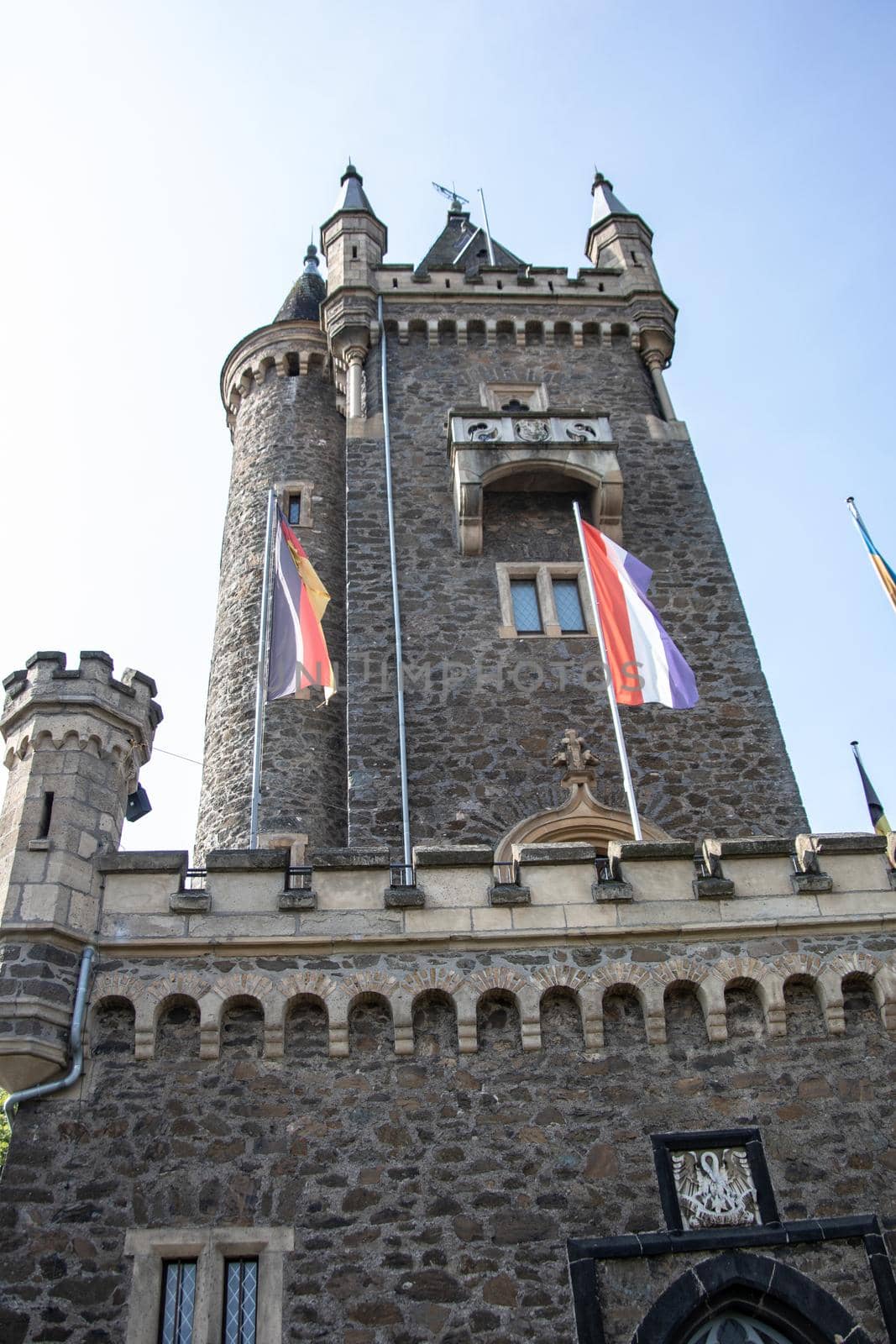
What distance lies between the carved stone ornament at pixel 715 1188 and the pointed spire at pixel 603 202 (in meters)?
17.5

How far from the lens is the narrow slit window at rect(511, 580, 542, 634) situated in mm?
15844

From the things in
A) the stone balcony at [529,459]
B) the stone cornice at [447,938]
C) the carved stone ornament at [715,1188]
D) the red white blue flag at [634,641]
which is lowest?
the carved stone ornament at [715,1188]

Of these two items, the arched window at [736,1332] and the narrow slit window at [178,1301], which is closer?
the narrow slit window at [178,1301]

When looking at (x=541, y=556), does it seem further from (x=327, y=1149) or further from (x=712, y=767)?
(x=327, y=1149)

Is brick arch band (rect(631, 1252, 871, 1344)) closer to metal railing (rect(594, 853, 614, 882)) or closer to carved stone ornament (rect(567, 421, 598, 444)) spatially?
metal railing (rect(594, 853, 614, 882))

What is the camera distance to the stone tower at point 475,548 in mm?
14352

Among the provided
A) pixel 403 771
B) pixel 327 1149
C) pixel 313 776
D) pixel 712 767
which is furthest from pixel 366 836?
pixel 327 1149

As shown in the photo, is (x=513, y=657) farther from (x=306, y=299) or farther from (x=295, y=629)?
(x=306, y=299)

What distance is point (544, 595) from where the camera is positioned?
1606 centimetres

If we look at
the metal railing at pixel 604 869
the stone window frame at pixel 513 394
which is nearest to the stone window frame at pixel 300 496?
the stone window frame at pixel 513 394

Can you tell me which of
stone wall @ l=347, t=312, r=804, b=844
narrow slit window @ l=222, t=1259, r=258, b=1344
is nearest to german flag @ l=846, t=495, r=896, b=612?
stone wall @ l=347, t=312, r=804, b=844

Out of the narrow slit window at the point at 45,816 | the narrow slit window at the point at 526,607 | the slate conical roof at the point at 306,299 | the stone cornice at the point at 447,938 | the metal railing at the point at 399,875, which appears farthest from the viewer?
the slate conical roof at the point at 306,299

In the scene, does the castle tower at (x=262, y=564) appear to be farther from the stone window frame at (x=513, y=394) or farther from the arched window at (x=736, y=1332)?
the arched window at (x=736, y=1332)

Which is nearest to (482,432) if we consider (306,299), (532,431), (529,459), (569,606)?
(532,431)
